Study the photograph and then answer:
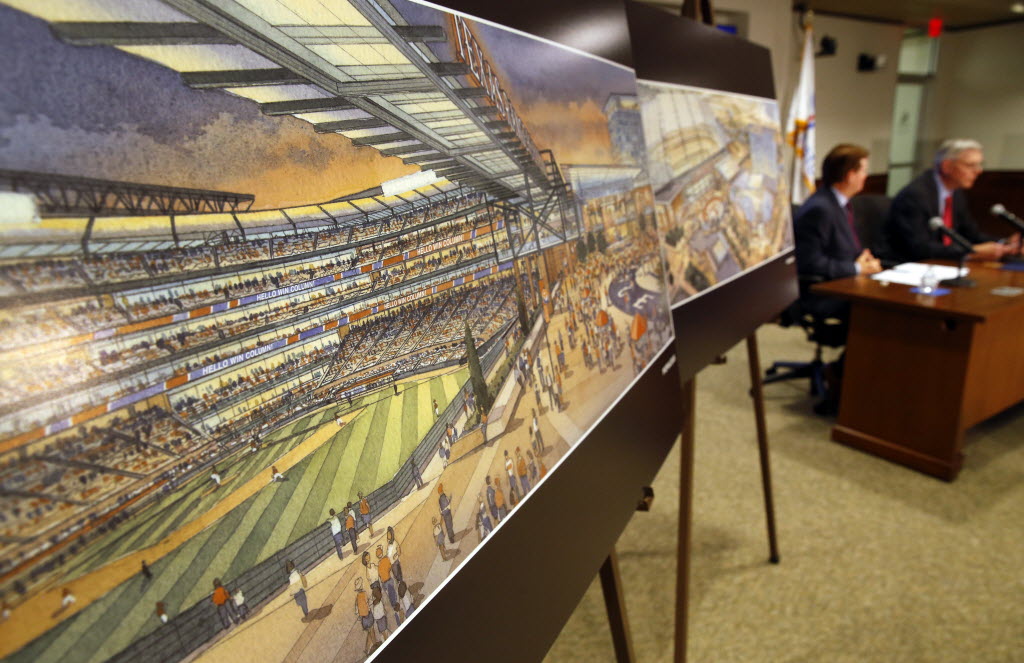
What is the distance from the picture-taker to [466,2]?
1.72 feet

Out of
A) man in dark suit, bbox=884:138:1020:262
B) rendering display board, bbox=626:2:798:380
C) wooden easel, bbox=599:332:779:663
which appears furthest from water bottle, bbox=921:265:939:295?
wooden easel, bbox=599:332:779:663

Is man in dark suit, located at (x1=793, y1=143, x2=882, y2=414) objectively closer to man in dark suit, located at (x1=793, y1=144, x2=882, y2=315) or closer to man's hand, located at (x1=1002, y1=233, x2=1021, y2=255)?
man in dark suit, located at (x1=793, y1=144, x2=882, y2=315)

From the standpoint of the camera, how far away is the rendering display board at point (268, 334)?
24 cm

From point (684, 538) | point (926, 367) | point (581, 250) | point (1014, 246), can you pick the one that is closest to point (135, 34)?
point (581, 250)

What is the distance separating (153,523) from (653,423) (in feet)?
2.74

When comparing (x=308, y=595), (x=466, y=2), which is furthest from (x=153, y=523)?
(x=466, y=2)

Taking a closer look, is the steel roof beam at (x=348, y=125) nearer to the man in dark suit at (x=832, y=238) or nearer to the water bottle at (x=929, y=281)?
the water bottle at (x=929, y=281)

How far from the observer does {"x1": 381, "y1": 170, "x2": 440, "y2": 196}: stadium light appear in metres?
0.42

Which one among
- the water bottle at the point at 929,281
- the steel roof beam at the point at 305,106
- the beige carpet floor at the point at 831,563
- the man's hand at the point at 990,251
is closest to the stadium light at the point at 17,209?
the steel roof beam at the point at 305,106

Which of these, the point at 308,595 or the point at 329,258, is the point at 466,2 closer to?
the point at 329,258

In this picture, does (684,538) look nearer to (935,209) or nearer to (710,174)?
(710,174)

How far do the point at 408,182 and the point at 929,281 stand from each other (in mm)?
3063

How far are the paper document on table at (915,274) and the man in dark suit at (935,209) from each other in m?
0.41

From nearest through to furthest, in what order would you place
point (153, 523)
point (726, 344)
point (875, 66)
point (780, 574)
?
point (153, 523), point (726, 344), point (780, 574), point (875, 66)
